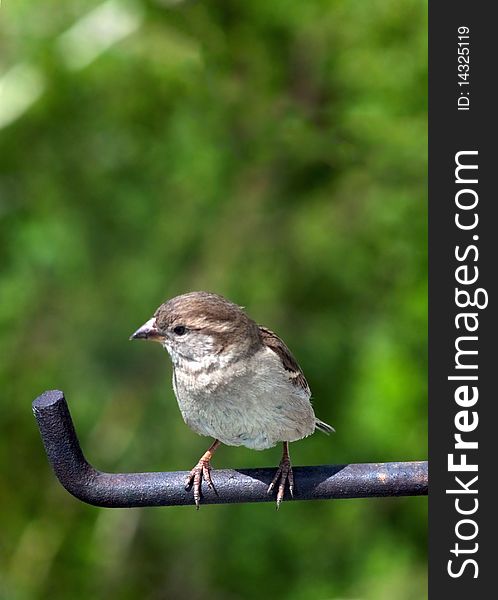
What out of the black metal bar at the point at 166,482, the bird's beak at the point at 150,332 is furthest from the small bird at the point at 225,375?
the black metal bar at the point at 166,482

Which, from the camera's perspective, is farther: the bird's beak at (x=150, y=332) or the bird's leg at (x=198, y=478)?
the bird's beak at (x=150, y=332)

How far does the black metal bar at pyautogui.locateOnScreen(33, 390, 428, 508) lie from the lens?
3.01 meters

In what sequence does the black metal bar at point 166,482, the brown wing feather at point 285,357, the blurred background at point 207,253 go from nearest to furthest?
the black metal bar at point 166,482 → the brown wing feather at point 285,357 → the blurred background at point 207,253

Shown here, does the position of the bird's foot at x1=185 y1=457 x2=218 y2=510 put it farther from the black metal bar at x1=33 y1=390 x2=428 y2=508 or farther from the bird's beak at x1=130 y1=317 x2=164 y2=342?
the bird's beak at x1=130 y1=317 x2=164 y2=342

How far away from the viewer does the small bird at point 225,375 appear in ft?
11.8

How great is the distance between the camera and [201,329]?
12.1ft

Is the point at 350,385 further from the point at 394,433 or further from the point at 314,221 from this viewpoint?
the point at 314,221

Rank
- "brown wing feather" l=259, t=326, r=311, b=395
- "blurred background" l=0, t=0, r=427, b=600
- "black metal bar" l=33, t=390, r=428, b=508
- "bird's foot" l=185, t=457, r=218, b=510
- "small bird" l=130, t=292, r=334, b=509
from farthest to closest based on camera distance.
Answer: "blurred background" l=0, t=0, r=427, b=600 < "brown wing feather" l=259, t=326, r=311, b=395 < "small bird" l=130, t=292, r=334, b=509 < "bird's foot" l=185, t=457, r=218, b=510 < "black metal bar" l=33, t=390, r=428, b=508

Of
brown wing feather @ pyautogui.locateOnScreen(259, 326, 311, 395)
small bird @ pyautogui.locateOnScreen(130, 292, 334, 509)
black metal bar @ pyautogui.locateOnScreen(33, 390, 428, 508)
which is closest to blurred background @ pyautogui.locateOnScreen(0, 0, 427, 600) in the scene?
brown wing feather @ pyautogui.locateOnScreen(259, 326, 311, 395)

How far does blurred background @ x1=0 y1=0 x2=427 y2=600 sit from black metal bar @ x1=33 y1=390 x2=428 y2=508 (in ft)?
6.50

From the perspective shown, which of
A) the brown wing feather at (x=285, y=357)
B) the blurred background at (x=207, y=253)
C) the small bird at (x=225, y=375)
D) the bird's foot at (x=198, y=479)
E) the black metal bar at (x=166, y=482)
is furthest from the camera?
the blurred background at (x=207, y=253)

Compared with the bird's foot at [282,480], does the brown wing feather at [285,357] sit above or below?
above

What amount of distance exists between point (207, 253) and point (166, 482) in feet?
8.07

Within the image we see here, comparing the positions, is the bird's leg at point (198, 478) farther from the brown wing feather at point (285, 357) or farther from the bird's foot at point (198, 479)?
the brown wing feather at point (285, 357)
